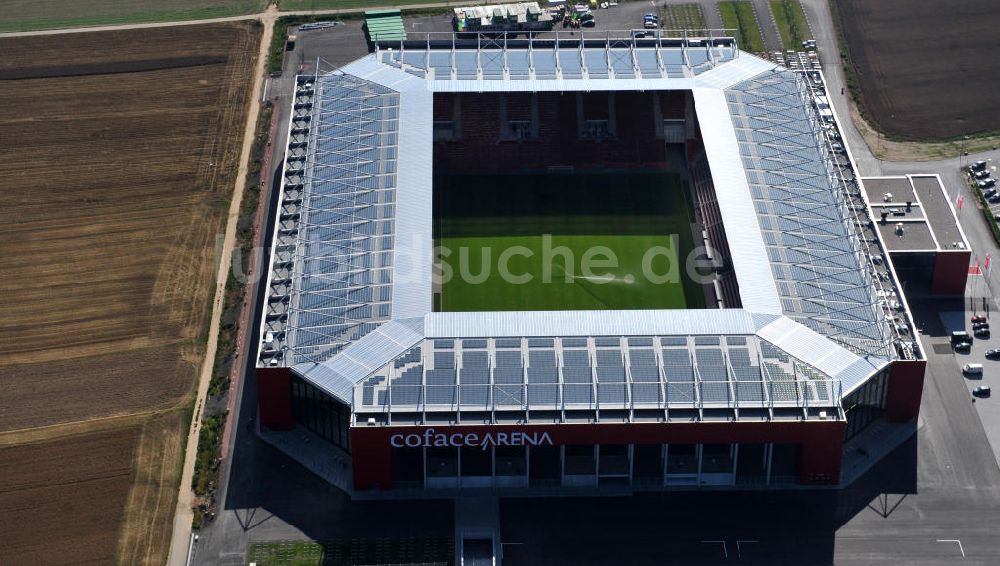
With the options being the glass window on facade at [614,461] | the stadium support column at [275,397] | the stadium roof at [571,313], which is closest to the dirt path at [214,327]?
the stadium support column at [275,397]

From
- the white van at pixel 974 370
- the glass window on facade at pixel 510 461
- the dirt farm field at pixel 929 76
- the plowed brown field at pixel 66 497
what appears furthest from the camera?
the dirt farm field at pixel 929 76

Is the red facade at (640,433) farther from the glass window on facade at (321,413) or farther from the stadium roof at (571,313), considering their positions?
the glass window on facade at (321,413)

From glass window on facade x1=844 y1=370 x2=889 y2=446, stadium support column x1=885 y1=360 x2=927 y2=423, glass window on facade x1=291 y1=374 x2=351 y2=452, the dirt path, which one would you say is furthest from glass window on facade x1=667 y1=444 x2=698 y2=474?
the dirt path

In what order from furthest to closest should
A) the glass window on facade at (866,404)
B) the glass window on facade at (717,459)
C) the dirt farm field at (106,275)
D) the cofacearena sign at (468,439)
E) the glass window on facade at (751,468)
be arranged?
the glass window on facade at (866,404) → the dirt farm field at (106,275) → the glass window on facade at (717,459) → the glass window on facade at (751,468) → the cofacearena sign at (468,439)

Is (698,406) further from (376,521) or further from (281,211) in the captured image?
(281,211)

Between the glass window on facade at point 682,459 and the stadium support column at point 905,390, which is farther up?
the stadium support column at point 905,390

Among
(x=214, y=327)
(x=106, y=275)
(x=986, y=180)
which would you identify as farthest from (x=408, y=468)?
(x=986, y=180)

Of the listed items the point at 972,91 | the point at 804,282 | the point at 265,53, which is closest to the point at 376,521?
the point at 804,282
